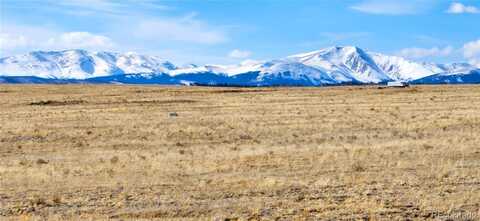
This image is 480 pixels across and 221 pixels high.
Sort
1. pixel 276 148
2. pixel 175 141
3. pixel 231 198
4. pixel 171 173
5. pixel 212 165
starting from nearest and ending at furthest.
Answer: pixel 231 198
pixel 171 173
pixel 212 165
pixel 276 148
pixel 175 141

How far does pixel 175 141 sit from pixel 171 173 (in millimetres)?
12157

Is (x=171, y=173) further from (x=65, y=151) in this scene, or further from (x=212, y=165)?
(x=65, y=151)

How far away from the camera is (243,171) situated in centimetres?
2198

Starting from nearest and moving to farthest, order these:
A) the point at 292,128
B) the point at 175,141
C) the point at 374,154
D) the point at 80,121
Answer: the point at 374,154 < the point at 175,141 < the point at 292,128 < the point at 80,121

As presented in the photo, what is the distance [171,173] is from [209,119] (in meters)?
26.9

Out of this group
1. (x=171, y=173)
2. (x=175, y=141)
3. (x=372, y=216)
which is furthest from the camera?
(x=175, y=141)

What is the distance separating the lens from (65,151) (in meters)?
29.7

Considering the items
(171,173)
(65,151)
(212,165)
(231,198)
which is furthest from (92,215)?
(65,151)

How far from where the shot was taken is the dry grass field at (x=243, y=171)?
14.9m

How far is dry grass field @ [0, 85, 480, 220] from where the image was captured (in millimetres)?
14945

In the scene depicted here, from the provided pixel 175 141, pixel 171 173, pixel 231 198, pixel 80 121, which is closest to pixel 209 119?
pixel 80 121

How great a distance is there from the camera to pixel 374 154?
85.6 ft

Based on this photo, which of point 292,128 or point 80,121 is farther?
point 80,121

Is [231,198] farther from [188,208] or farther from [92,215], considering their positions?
[92,215]
